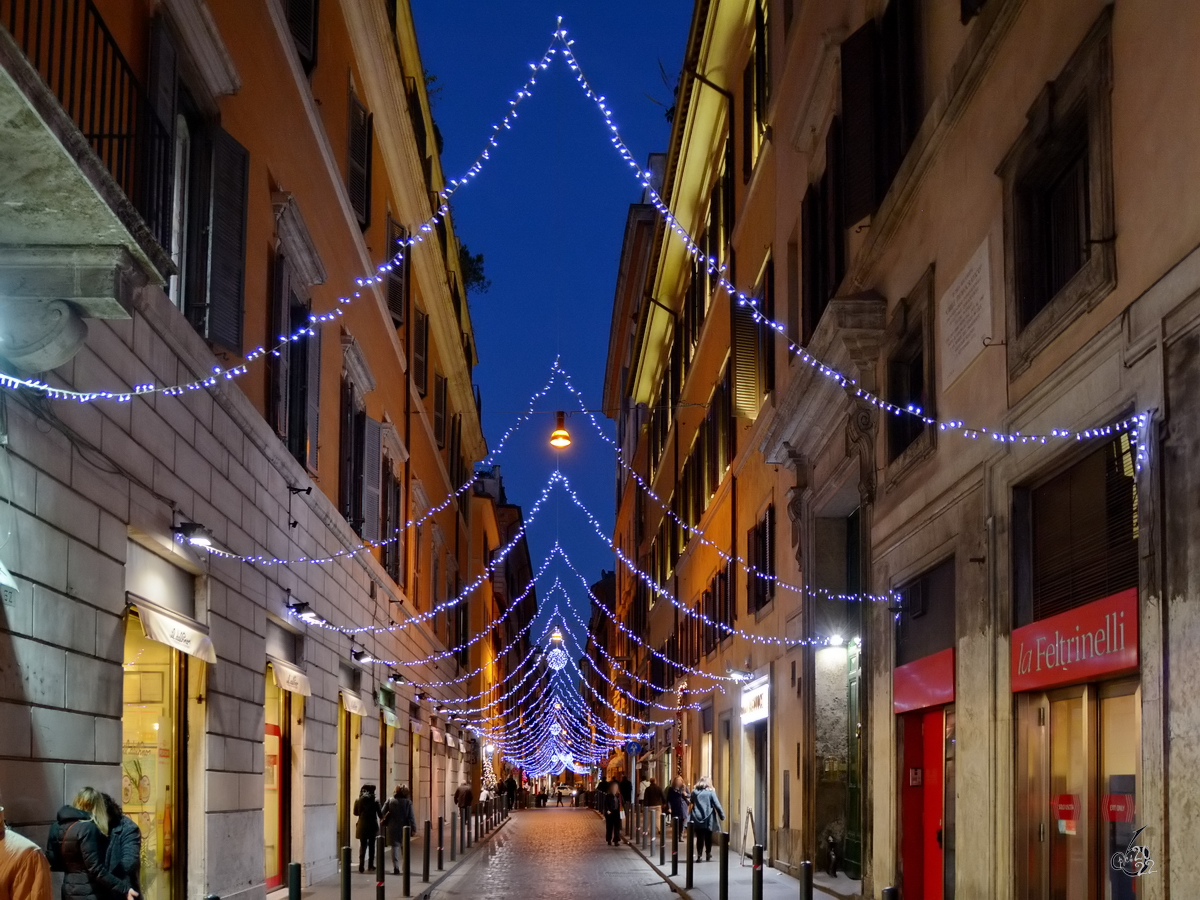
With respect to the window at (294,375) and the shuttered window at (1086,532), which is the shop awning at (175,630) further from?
the shuttered window at (1086,532)

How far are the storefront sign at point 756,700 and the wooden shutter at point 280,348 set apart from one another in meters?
11.1

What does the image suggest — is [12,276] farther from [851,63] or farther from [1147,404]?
[851,63]

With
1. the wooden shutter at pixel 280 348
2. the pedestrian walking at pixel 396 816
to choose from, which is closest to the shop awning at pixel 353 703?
the pedestrian walking at pixel 396 816

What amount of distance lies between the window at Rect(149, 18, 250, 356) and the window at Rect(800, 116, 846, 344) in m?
7.22

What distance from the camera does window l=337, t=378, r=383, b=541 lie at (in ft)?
78.5

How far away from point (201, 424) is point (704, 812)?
1384cm

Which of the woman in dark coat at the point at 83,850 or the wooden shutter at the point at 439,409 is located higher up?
the wooden shutter at the point at 439,409

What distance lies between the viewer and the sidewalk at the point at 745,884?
18.5 meters

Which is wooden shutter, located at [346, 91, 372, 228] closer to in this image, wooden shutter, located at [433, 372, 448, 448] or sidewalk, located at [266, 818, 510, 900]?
sidewalk, located at [266, 818, 510, 900]

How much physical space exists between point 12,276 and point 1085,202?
23.7 ft

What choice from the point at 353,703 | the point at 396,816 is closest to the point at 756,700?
the point at 396,816

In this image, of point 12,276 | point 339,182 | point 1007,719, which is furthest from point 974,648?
point 339,182

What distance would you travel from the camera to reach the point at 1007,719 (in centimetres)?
1184

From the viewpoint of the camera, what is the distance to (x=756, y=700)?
2730 centimetres
